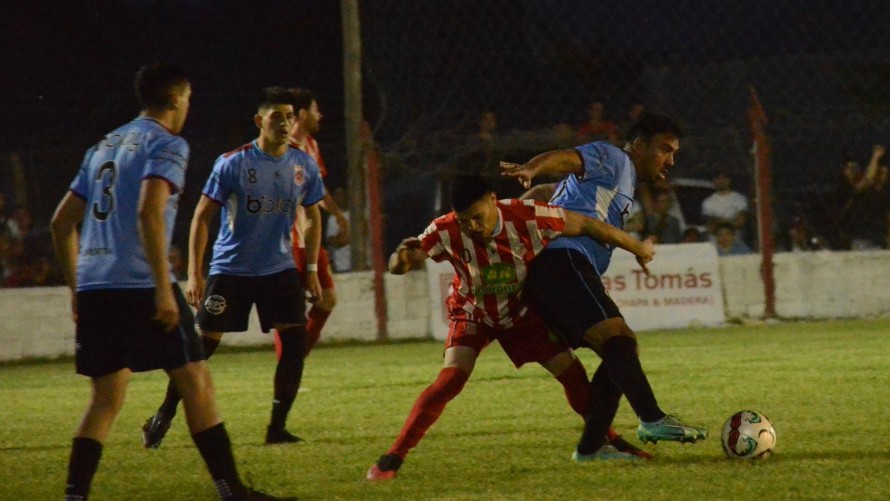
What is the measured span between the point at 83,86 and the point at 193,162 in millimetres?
8199

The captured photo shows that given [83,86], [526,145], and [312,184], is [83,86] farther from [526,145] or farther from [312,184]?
[312,184]

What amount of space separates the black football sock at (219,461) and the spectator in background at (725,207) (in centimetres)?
1120

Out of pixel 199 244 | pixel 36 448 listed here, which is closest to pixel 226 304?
pixel 199 244

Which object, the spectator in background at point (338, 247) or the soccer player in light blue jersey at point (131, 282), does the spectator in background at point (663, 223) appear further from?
the soccer player in light blue jersey at point (131, 282)

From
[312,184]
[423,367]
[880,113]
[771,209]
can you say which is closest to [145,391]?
[423,367]

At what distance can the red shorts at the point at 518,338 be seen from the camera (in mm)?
6602

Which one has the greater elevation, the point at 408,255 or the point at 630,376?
the point at 408,255

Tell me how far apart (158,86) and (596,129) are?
10286 millimetres

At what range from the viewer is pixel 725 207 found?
16.1 metres

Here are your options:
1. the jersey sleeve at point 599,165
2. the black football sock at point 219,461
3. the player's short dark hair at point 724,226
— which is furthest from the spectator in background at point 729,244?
the black football sock at point 219,461

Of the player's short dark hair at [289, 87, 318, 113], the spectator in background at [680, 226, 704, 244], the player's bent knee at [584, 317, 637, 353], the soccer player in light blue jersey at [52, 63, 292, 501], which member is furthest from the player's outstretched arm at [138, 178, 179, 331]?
the spectator in background at [680, 226, 704, 244]

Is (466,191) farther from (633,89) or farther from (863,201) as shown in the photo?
(863,201)

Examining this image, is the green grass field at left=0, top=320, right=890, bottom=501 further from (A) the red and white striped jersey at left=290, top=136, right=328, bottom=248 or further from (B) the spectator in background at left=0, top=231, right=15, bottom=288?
(B) the spectator in background at left=0, top=231, right=15, bottom=288

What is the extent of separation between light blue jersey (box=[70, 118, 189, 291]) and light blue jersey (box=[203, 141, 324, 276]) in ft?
7.82
